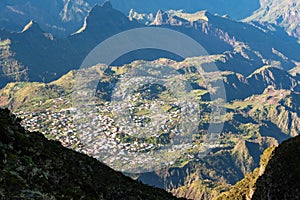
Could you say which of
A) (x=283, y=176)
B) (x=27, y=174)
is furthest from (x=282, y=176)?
(x=27, y=174)

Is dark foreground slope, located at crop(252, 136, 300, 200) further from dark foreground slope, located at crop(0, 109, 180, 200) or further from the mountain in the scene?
dark foreground slope, located at crop(0, 109, 180, 200)

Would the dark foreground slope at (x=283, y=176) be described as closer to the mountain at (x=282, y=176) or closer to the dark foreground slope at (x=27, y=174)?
the mountain at (x=282, y=176)

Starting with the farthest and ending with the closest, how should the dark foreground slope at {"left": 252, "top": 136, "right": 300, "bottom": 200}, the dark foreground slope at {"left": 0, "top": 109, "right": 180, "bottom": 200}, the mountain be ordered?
the mountain < the dark foreground slope at {"left": 252, "top": 136, "right": 300, "bottom": 200} < the dark foreground slope at {"left": 0, "top": 109, "right": 180, "bottom": 200}

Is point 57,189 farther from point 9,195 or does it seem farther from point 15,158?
point 9,195

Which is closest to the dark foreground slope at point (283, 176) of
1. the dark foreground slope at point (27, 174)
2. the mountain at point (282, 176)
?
the mountain at point (282, 176)

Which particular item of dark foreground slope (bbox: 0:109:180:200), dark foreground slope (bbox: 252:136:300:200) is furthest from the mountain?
dark foreground slope (bbox: 0:109:180:200)

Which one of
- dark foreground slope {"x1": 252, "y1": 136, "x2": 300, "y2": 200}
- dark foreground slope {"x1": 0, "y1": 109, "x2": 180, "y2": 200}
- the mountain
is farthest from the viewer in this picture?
the mountain

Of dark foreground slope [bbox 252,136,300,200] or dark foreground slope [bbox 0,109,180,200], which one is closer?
dark foreground slope [bbox 0,109,180,200]

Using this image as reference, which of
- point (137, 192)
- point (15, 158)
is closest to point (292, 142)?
point (137, 192)
